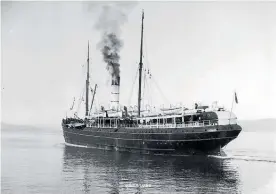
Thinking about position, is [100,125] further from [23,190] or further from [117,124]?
[23,190]

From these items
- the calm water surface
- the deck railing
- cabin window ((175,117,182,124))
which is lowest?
the calm water surface

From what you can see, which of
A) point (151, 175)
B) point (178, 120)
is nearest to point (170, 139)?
point (178, 120)

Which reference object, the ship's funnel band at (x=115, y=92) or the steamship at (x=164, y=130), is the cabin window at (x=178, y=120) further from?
the ship's funnel band at (x=115, y=92)

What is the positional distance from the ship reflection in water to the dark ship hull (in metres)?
1.30

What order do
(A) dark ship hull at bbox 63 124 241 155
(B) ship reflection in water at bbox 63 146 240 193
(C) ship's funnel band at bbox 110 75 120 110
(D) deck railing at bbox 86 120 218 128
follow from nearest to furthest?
(B) ship reflection in water at bbox 63 146 240 193 < (A) dark ship hull at bbox 63 124 241 155 < (D) deck railing at bbox 86 120 218 128 < (C) ship's funnel band at bbox 110 75 120 110

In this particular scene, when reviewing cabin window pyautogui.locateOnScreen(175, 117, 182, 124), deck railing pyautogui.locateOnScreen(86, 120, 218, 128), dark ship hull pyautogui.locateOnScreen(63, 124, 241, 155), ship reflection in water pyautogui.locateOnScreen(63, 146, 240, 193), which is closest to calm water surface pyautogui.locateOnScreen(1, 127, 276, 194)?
ship reflection in water pyautogui.locateOnScreen(63, 146, 240, 193)

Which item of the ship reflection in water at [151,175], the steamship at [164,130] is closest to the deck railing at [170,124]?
the steamship at [164,130]

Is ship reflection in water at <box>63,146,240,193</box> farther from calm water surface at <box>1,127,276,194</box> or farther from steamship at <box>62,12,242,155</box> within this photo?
steamship at <box>62,12,242,155</box>

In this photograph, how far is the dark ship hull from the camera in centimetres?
4128

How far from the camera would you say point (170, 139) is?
43562 mm

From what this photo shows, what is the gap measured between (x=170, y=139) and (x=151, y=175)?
12268 mm

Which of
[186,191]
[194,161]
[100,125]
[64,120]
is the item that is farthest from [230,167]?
[64,120]

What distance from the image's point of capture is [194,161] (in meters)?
39.2

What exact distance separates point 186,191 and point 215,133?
16.5 meters
